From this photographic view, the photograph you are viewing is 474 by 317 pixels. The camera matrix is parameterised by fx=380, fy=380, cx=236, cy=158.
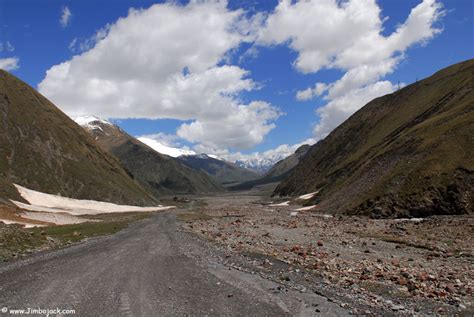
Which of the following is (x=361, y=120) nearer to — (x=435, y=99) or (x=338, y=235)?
(x=435, y=99)

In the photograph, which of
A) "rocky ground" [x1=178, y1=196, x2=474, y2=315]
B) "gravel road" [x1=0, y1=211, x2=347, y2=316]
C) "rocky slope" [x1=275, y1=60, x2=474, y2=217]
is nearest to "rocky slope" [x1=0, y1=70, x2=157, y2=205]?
"rocky slope" [x1=275, y1=60, x2=474, y2=217]

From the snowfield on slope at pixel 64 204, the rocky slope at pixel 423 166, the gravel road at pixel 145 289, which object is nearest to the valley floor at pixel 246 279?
the gravel road at pixel 145 289

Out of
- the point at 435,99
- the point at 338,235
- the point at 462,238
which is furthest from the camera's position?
the point at 435,99

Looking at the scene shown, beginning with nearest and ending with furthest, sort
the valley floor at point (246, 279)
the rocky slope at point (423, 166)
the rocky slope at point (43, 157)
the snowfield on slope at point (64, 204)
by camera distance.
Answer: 1. the valley floor at point (246, 279)
2. the rocky slope at point (423, 166)
3. the snowfield on slope at point (64, 204)
4. the rocky slope at point (43, 157)

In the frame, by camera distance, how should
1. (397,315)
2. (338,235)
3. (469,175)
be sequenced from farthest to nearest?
(469,175)
(338,235)
(397,315)

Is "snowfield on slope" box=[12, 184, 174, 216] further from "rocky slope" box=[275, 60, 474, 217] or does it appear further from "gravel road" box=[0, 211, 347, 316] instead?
"gravel road" box=[0, 211, 347, 316]

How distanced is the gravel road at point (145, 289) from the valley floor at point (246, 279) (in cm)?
5

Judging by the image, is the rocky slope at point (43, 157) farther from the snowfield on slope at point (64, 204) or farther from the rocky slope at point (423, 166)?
the rocky slope at point (423, 166)

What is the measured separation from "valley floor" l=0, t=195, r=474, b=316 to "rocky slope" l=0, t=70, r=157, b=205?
132m

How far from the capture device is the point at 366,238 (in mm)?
44375

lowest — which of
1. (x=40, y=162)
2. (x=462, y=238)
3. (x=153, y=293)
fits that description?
(x=462, y=238)

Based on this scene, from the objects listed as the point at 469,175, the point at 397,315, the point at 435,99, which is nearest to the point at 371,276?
the point at 397,315

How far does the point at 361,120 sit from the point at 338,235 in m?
147

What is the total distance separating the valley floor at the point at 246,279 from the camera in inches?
678
